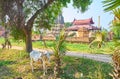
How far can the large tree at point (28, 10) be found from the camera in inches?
647

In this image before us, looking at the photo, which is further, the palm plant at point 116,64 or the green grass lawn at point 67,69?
the green grass lawn at point 67,69

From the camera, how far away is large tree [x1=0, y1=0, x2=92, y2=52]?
1642cm

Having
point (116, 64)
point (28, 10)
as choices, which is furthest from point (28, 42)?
point (116, 64)

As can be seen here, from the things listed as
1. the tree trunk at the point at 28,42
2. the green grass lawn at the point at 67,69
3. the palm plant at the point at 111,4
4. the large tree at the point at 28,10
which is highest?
the large tree at the point at 28,10

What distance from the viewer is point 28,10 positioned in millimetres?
18812

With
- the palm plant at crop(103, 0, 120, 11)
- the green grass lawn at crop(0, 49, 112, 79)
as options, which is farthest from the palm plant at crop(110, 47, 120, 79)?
the green grass lawn at crop(0, 49, 112, 79)

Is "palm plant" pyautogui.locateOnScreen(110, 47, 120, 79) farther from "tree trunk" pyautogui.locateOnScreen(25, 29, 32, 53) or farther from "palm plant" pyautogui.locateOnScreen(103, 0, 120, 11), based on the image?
"tree trunk" pyautogui.locateOnScreen(25, 29, 32, 53)

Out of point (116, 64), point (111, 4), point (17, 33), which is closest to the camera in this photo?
point (111, 4)

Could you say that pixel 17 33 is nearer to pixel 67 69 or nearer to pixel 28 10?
pixel 28 10

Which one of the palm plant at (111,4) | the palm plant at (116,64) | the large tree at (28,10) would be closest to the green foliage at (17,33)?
the large tree at (28,10)

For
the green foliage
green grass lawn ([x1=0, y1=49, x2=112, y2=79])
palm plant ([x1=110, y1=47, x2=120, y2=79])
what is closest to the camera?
palm plant ([x1=110, y1=47, x2=120, y2=79])

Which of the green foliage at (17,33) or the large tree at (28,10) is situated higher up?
the large tree at (28,10)

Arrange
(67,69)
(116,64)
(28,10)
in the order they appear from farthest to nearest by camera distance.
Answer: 1. (28,10)
2. (67,69)
3. (116,64)

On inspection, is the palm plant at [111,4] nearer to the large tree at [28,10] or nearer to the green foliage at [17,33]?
the large tree at [28,10]
